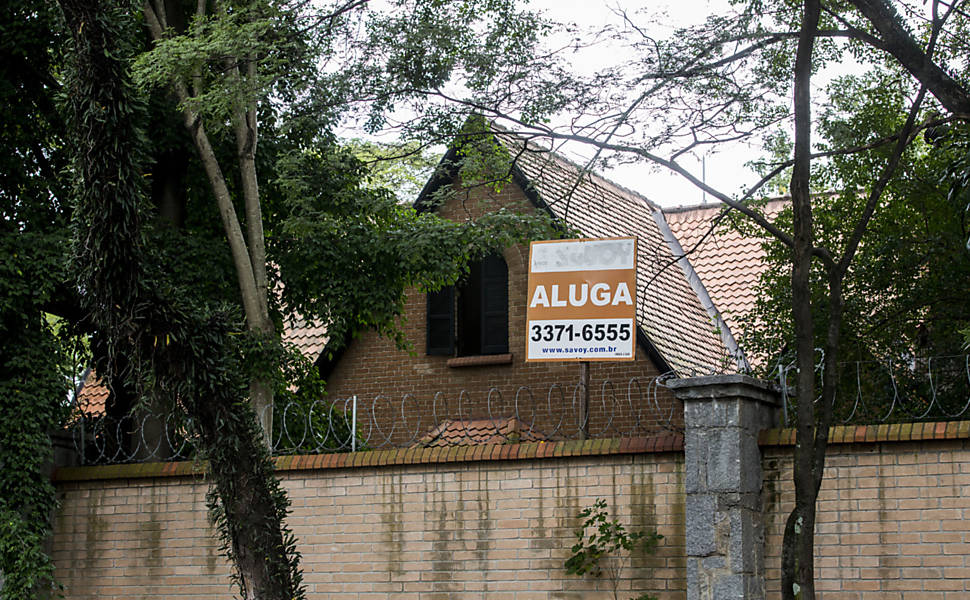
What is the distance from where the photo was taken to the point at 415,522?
8.49 meters

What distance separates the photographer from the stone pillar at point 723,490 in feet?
23.4

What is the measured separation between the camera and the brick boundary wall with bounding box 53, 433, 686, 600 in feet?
25.6

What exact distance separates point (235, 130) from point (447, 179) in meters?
4.14

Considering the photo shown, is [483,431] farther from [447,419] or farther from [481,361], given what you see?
[481,361]

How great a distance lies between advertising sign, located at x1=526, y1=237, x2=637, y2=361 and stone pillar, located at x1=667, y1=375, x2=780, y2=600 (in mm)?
1005

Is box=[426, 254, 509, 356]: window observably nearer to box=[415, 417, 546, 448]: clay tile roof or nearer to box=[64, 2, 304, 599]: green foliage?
box=[415, 417, 546, 448]: clay tile roof

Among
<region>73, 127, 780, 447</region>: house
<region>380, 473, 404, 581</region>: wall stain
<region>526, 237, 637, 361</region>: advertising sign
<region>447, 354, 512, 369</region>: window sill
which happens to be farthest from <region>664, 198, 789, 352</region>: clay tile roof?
<region>380, 473, 404, 581</region>: wall stain

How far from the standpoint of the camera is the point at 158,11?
11180 millimetres

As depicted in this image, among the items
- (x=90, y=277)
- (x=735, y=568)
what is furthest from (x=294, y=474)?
(x=735, y=568)

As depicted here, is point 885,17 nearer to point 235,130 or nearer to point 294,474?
point 294,474

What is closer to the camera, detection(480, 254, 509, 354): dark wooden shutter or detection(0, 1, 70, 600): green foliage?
detection(0, 1, 70, 600): green foliage

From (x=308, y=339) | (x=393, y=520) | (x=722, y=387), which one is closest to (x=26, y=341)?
(x=393, y=520)

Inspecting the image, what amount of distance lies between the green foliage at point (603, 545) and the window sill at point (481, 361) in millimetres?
6755

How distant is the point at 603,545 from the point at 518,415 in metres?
3.57
